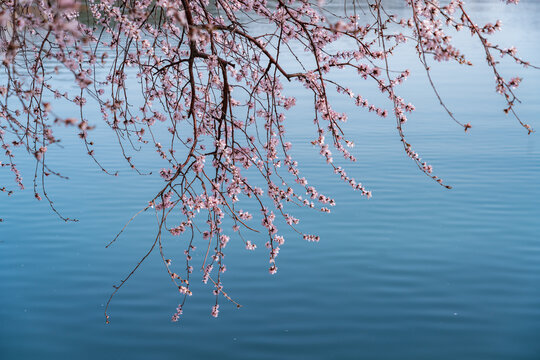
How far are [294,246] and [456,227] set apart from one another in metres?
1.89

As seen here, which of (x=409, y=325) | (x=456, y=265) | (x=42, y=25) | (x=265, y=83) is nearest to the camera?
(x=42, y=25)

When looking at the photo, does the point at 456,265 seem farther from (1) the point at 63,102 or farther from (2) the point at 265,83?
(1) the point at 63,102

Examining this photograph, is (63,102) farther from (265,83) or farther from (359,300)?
(265,83)

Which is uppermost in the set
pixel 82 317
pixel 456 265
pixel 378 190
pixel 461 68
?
pixel 461 68

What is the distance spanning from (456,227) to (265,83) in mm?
4321

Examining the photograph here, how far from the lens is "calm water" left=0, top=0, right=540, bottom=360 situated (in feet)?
20.1

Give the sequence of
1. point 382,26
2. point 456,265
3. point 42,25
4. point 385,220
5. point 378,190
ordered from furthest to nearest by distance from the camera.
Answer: point 378,190
point 385,220
point 456,265
point 382,26
point 42,25

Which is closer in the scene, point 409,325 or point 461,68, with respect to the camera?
point 409,325

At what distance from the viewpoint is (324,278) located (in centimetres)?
717

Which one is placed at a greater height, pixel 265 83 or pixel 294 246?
pixel 265 83

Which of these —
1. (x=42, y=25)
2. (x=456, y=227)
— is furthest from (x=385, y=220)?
(x=42, y=25)

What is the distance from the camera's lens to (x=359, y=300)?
6746 mm

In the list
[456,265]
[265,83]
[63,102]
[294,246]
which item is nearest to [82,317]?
[294,246]

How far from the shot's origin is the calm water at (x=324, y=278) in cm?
612
